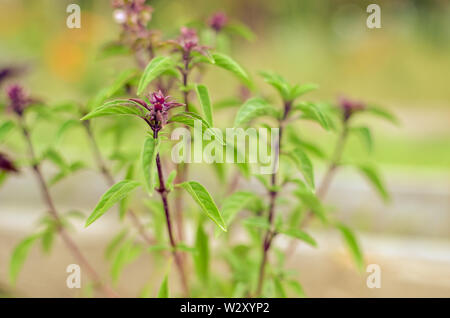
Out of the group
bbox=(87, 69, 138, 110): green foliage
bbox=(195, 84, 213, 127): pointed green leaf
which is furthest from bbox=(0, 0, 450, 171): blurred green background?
bbox=(195, 84, 213, 127): pointed green leaf

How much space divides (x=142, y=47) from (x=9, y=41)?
14.4 feet

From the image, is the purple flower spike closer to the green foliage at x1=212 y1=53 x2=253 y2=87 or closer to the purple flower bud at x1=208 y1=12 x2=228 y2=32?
the green foliage at x1=212 y1=53 x2=253 y2=87

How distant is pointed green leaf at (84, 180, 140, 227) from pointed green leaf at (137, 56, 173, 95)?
0.44 ft

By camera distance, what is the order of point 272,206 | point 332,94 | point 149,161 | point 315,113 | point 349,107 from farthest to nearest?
Answer: point 332,94
point 349,107
point 272,206
point 315,113
point 149,161

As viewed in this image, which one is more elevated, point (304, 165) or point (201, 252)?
point (304, 165)

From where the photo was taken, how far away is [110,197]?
589mm

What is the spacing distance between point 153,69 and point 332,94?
3384 millimetres

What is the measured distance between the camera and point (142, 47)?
792 mm

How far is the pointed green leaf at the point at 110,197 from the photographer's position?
22.5 inches

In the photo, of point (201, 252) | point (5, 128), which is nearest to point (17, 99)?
point (5, 128)

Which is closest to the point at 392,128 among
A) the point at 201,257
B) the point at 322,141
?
the point at 322,141

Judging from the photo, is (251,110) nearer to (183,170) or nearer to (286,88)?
(286,88)

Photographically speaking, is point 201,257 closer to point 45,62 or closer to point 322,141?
point 322,141

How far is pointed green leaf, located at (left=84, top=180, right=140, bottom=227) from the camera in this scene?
0.57m
